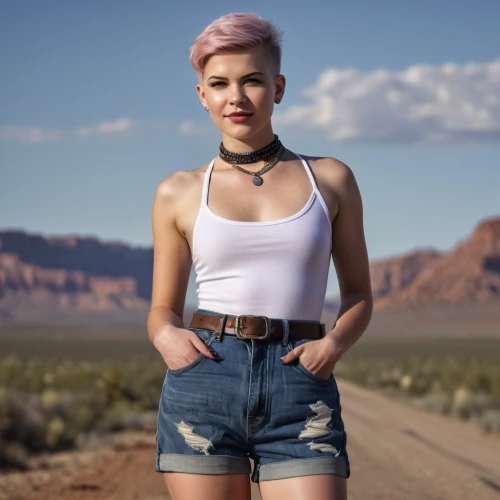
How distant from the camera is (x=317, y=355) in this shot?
10.5 ft

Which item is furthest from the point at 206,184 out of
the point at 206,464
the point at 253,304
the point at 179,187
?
the point at 206,464

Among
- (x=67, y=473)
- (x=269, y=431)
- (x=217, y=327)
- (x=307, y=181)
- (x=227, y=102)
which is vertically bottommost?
(x=67, y=473)

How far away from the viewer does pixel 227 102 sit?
3443 millimetres

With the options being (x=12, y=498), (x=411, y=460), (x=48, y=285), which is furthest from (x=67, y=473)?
(x=48, y=285)

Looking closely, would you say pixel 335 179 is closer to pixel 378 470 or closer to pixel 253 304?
pixel 253 304

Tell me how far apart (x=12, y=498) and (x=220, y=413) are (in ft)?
25.4

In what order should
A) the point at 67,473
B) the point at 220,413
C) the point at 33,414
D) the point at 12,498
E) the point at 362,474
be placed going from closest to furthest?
the point at 220,413 < the point at 12,498 < the point at 362,474 < the point at 67,473 < the point at 33,414

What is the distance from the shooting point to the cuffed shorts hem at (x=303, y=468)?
124 inches

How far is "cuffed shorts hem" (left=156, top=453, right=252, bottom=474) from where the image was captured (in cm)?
320

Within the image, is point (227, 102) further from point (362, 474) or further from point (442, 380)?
point (442, 380)

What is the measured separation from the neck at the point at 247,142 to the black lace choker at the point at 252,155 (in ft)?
0.05

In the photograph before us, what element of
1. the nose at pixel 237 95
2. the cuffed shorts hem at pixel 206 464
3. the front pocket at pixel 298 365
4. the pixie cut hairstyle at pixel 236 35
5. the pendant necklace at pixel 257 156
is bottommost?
the cuffed shorts hem at pixel 206 464

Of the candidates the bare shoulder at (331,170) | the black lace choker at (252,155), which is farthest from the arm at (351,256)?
the black lace choker at (252,155)

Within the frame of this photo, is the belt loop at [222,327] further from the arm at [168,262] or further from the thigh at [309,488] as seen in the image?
the thigh at [309,488]
